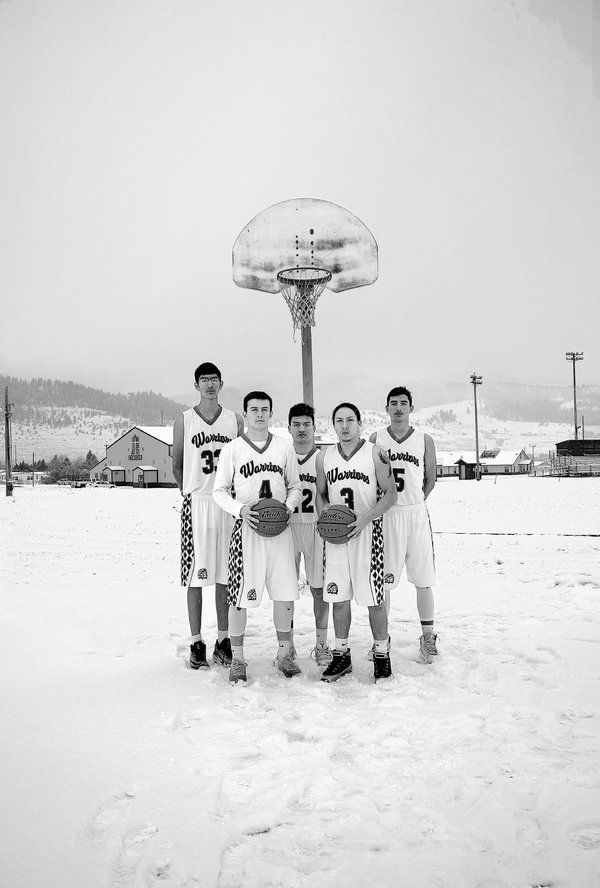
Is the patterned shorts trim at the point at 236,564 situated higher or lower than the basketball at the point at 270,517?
lower

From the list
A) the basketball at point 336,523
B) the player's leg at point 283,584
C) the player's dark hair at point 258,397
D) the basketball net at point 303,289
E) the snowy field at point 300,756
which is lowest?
the snowy field at point 300,756

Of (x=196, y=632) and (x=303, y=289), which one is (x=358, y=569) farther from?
(x=303, y=289)

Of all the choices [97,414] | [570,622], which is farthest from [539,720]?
[97,414]

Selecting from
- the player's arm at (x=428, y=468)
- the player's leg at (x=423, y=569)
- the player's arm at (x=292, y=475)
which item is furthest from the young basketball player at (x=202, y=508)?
the player's arm at (x=428, y=468)

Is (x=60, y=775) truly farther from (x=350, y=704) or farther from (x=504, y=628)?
(x=504, y=628)

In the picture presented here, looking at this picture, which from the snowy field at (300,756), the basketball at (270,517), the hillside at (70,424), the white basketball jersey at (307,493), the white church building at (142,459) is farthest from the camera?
the hillside at (70,424)

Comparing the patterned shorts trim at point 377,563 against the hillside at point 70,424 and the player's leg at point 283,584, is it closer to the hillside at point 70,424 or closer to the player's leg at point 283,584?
the player's leg at point 283,584

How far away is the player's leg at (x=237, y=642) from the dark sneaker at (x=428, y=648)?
4.79ft

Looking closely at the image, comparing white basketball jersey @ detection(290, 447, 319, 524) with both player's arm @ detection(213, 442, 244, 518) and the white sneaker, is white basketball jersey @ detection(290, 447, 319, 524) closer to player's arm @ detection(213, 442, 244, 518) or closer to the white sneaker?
player's arm @ detection(213, 442, 244, 518)

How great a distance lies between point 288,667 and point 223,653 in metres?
0.67

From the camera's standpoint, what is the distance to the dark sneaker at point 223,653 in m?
4.91

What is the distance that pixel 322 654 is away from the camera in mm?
4934

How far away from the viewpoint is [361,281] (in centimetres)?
790

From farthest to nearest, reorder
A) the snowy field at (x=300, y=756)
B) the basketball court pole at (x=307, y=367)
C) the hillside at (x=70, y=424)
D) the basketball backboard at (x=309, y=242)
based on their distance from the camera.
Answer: the hillside at (x=70, y=424) < the basketball backboard at (x=309, y=242) < the basketball court pole at (x=307, y=367) < the snowy field at (x=300, y=756)
